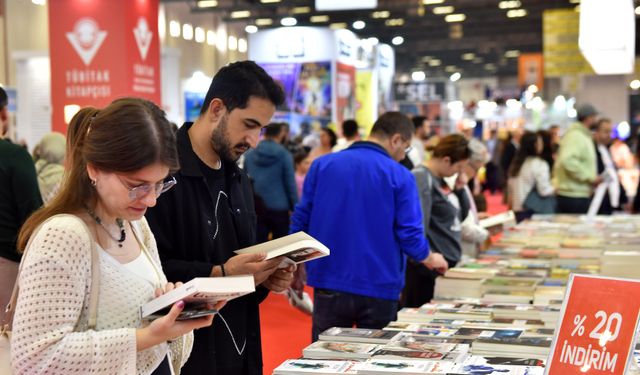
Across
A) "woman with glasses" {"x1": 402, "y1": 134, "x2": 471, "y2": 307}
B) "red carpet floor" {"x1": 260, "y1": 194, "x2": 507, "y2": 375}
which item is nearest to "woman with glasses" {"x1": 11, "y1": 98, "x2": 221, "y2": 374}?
"woman with glasses" {"x1": 402, "y1": 134, "x2": 471, "y2": 307}

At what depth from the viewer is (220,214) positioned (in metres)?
2.63

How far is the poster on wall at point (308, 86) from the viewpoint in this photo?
14898 millimetres

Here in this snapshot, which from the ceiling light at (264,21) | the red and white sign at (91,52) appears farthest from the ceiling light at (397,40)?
the red and white sign at (91,52)

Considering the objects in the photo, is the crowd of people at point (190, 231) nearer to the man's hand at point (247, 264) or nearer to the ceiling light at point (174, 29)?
the man's hand at point (247, 264)

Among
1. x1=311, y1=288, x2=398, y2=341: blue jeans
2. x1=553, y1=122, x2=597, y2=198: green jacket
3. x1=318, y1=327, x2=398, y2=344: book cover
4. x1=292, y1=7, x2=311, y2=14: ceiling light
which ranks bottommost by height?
x1=311, y1=288, x2=398, y2=341: blue jeans

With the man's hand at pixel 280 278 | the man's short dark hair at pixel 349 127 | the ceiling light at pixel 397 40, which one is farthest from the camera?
the ceiling light at pixel 397 40

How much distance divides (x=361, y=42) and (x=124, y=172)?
55.1 feet

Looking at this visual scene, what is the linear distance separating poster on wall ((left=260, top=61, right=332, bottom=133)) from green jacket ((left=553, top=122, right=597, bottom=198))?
714cm

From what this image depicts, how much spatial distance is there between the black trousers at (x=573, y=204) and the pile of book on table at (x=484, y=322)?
2334mm

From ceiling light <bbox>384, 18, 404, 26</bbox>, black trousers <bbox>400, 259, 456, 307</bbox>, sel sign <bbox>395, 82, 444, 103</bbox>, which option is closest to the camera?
black trousers <bbox>400, 259, 456, 307</bbox>

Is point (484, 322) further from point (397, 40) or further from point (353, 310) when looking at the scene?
point (397, 40)

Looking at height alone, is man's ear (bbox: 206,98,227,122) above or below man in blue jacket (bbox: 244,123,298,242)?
above

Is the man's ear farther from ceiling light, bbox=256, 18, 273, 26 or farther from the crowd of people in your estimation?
ceiling light, bbox=256, 18, 273, 26

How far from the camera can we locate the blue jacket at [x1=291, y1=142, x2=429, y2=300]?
12.9 ft
